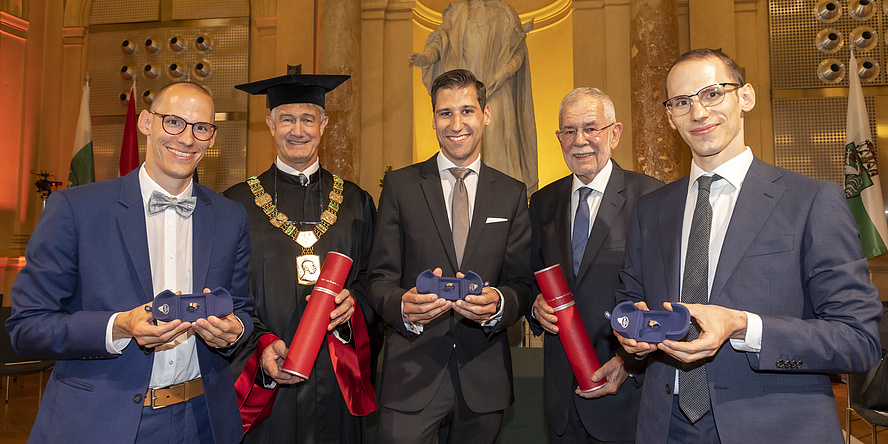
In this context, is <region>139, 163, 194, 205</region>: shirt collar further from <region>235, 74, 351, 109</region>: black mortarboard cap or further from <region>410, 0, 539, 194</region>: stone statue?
<region>410, 0, 539, 194</region>: stone statue

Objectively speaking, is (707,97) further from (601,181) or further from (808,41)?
(808,41)

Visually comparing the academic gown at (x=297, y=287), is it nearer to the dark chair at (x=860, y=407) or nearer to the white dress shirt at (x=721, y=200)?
the white dress shirt at (x=721, y=200)

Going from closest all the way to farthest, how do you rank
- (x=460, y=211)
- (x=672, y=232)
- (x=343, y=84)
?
(x=672, y=232) < (x=460, y=211) < (x=343, y=84)

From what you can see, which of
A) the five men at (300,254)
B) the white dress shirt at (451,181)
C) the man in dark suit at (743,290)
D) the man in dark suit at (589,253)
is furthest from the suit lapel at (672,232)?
the five men at (300,254)

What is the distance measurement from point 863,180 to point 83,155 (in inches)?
408

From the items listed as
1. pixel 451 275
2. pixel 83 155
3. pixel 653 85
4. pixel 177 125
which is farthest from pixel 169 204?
pixel 83 155

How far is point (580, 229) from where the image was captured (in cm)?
256

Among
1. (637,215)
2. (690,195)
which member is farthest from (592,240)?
(690,195)

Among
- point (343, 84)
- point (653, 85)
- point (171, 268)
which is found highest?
point (343, 84)

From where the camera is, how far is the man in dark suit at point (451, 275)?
7.27 ft

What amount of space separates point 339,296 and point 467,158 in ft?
2.66

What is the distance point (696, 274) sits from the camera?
1.75 metres

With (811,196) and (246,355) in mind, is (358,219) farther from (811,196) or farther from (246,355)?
(811,196)

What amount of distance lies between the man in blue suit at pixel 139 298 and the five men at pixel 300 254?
459 mm
